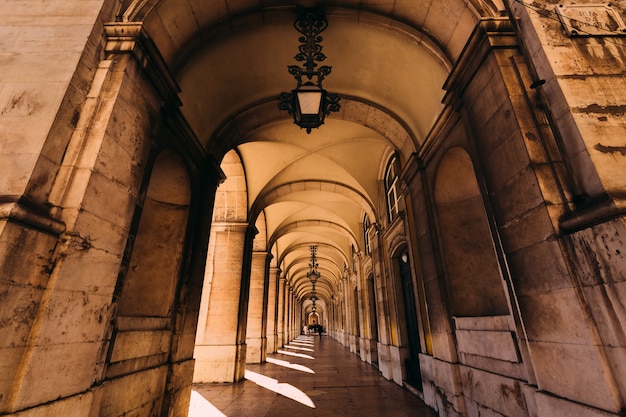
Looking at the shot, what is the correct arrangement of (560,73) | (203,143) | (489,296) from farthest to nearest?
(203,143), (489,296), (560,73)

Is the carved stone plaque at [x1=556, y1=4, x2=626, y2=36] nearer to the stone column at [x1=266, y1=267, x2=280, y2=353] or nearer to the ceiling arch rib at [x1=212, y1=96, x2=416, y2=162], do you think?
the ceiling arch rib at [x1=212, y1=96, x2=416, y2=162]

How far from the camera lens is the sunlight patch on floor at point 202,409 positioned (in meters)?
4.33

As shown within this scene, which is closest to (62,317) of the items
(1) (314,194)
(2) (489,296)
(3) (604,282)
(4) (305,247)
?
(3) (604,282)

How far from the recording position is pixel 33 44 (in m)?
2.62

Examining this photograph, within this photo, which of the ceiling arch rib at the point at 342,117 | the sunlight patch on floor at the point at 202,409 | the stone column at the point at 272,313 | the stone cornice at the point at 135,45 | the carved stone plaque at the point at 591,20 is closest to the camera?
the carved stone plaque at the point at 591,20

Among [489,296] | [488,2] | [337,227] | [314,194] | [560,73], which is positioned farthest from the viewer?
[337,227]

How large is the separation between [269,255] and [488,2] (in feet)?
35.0

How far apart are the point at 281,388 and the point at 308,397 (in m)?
1.05

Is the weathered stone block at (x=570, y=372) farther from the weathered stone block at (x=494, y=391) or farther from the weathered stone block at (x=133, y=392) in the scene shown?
the weathered stone block at (x=133, y=392)

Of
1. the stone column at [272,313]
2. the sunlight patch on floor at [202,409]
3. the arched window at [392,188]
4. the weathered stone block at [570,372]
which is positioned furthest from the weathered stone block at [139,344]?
the stone column at [272,313]

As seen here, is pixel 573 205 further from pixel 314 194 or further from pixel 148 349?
pixel 314 194

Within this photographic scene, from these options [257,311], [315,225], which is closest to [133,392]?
[257,311]

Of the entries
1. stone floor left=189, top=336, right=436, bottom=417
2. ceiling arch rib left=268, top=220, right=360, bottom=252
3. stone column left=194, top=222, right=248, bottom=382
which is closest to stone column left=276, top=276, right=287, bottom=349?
ceiling arch rib left=268, top=220, right=360, bottom=252

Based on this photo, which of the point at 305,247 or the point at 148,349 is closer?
the point at 148,349
